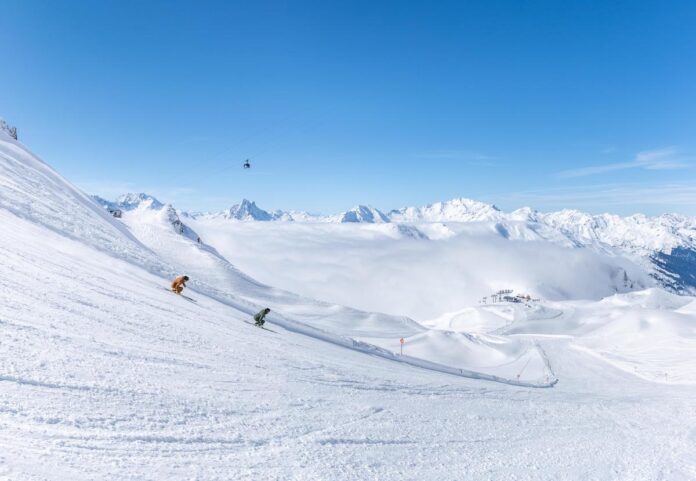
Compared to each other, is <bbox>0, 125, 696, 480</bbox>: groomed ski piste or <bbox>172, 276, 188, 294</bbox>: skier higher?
<bbox>172, 276, 188, 294</bbox>: skier

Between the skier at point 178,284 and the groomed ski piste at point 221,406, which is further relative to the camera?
the skier at point 178,284

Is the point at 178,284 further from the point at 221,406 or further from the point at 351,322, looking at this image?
the point at 351,322

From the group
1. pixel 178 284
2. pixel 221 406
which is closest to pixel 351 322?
pixel 178 284

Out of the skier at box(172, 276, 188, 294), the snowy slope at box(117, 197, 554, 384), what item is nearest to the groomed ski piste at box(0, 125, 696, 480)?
the skier at box(172, 276, 188, 294)

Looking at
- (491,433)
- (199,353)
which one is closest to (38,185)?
(199,353)

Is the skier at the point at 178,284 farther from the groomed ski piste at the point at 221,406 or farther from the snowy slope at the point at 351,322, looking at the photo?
the snowy slope at the point at 351,322

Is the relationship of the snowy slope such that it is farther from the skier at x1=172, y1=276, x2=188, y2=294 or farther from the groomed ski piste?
the skier at x1=172, y1=276, x2=188, y2=294

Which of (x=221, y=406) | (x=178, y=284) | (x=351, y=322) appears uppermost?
(x=178, y=284)

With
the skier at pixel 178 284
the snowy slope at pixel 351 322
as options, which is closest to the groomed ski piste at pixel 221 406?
the skier at pixel 178 284

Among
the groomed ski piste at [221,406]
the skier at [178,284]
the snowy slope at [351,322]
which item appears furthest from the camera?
the snowy slope at [351,322]

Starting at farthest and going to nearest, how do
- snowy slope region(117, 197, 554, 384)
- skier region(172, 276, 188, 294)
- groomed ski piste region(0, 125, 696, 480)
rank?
snowy slope region(117, 197, 554, 384) < skier region(172, 276, 188, 294) < groomed ski piste region(0, 125, 696, 480)

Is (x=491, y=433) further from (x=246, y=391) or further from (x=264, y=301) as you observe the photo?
(x=264, y=301)
